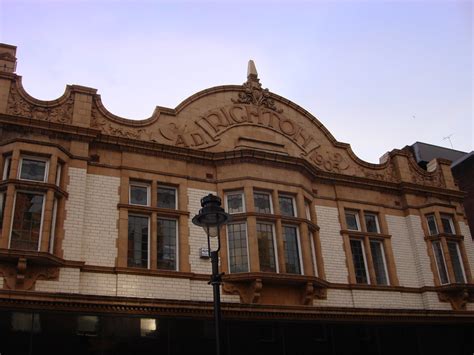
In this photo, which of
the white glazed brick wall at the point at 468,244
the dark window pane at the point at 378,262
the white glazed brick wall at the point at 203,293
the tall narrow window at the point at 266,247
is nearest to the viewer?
the white glazed brick wall at the point at 203,293

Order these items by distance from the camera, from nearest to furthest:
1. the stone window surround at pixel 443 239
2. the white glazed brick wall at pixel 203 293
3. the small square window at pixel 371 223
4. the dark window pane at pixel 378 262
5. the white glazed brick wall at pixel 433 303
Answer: the white glazed brick wall at pixel 203 293 < the white glazed brick wall at pixel 433 303 < the dark window pane at pixel 378 262 < the stone window surround at pixel 443 239 < the small square window at pixel 371 223

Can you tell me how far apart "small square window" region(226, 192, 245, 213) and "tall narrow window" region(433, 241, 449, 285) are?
8.65 metres

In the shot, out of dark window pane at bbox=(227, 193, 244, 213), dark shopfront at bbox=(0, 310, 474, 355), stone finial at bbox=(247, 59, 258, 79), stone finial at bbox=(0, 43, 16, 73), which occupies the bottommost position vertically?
dark shopfront at bbox=(0, 310, 474, 355)

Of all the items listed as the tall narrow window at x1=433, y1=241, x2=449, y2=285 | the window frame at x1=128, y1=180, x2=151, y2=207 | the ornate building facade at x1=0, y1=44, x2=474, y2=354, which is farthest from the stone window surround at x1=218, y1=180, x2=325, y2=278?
the tall narrow window at x1=433, y1=241, x2=449, y2=285

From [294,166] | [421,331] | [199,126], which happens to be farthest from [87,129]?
[421,331]

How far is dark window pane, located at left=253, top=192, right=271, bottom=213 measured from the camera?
60.5ft

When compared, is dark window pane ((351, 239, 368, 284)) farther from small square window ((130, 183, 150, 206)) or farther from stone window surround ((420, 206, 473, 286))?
small square window ((130, 183, 150, 206))

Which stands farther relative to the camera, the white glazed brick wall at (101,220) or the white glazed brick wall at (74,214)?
the white glazed brick wall at (101,220)

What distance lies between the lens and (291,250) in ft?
59.6

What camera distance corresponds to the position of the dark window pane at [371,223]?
21109mm

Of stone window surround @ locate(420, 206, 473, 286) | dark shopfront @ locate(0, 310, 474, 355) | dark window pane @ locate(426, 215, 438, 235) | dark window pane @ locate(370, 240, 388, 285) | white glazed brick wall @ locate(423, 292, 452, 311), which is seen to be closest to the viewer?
dark shopfront @ locate(0, 310, 474, 355)

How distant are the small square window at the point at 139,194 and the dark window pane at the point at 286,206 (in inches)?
186

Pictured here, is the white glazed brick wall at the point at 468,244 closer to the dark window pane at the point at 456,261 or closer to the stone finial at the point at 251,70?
the dark window pane at the point at 456,261

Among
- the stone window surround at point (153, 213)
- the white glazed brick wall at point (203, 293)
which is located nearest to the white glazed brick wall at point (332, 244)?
the white glazed brick wall at point (203, 293)
